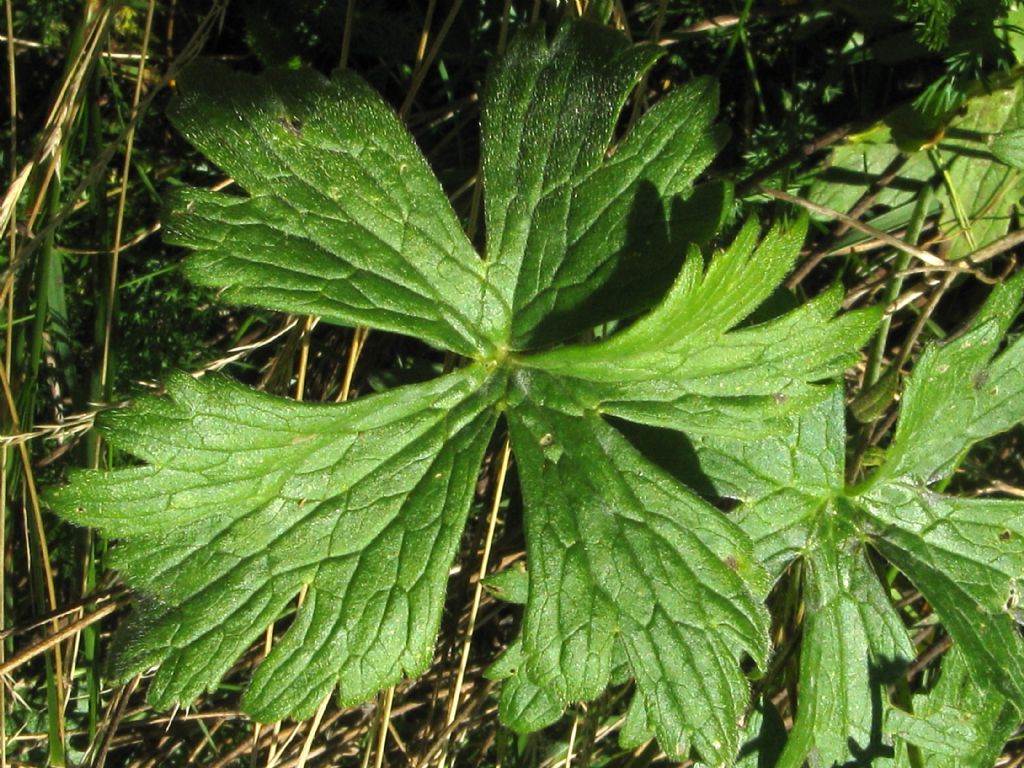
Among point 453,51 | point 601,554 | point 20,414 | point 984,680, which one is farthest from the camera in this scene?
point 453,51

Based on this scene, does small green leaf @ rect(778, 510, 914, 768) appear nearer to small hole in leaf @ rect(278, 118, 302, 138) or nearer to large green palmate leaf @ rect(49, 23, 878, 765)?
large green palmate leaf @ rect(49, 23, 878, 765)

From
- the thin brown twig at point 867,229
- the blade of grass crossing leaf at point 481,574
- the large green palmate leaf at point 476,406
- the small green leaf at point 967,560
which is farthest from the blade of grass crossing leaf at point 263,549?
the thin brown twig at point 867,229

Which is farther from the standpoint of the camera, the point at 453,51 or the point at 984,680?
the point at 453,51

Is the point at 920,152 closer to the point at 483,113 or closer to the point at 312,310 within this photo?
the point at 483,113

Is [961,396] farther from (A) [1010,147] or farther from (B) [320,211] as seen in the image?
(B) [320,211]

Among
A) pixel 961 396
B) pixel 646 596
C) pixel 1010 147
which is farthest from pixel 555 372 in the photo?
pixel 1010 147

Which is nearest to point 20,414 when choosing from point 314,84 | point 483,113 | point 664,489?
point 314,84

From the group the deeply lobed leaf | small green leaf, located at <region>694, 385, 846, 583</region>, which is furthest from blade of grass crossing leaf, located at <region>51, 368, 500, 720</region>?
small green leaf, located at <region>694, 385, 846, 583</region>
